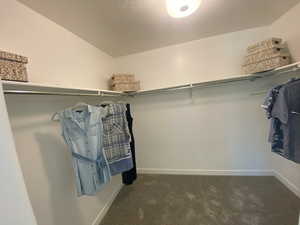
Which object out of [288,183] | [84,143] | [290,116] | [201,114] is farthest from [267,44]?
[84,143]

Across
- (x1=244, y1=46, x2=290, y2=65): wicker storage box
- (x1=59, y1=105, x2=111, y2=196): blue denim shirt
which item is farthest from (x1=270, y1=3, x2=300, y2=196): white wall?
(x1=59, y1=105, x2=111, y2=196): blue denim shirt

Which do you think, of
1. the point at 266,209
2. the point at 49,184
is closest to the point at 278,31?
the point at 266,209

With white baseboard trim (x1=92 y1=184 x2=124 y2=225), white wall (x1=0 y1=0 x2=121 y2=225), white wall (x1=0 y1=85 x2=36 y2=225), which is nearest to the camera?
white wall (x1=0 y1=85 x2=36 y2=225)

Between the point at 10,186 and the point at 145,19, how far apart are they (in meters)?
1.77

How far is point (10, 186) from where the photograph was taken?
0.45m

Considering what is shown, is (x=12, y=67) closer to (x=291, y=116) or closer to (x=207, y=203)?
(x=291, y=116)

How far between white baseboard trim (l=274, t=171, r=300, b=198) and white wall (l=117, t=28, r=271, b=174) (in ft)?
0.55

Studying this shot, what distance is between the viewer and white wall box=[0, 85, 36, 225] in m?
0.43

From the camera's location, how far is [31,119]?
121cm

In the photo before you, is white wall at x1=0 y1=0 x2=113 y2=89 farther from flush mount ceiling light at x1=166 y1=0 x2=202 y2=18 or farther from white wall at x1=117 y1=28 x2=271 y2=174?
flush mount ceiling light at x1=166 y1=0 x2=202 y2=18

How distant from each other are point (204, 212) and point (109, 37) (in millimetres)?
2449

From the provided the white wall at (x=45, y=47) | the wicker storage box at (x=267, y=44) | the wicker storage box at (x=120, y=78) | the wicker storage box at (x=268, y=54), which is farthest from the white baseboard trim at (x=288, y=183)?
the white wall at (x=45, y=47)

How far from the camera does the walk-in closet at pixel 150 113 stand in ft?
3.90

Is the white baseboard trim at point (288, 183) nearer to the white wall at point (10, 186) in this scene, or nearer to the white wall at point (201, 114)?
the white wall at point (201, 114)
